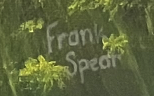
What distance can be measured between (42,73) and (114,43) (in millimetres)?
300

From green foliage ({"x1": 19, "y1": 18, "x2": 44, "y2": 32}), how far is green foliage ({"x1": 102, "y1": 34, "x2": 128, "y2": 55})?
25 centimetres

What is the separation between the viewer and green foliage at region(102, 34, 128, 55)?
1740 millimetres

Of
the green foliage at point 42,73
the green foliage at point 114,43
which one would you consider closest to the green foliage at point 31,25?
the green foliage at point 42,73

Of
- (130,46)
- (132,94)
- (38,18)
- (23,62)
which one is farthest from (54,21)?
(132,94)

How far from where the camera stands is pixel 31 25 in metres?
1.76

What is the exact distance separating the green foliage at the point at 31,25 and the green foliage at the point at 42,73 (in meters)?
0.11

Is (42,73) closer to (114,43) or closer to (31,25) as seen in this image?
(31,25)

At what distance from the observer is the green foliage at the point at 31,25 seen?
1.75m

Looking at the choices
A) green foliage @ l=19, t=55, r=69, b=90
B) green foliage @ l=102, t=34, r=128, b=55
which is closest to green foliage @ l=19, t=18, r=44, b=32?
green foliage @ l=19, t=55, r=69, b=90

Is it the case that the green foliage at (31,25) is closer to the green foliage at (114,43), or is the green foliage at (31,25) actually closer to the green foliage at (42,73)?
the green foliage at (42,73)

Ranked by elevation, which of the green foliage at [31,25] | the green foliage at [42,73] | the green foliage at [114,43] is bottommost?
the green foliage at [42,73]

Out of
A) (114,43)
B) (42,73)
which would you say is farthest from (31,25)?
(114,43)

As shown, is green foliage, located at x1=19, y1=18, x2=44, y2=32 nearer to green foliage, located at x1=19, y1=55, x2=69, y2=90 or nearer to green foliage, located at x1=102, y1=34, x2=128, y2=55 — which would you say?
green foliage, located at x1=19, y1=55, x2=69, y2=90

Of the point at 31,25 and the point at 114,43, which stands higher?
the point at 31,25
